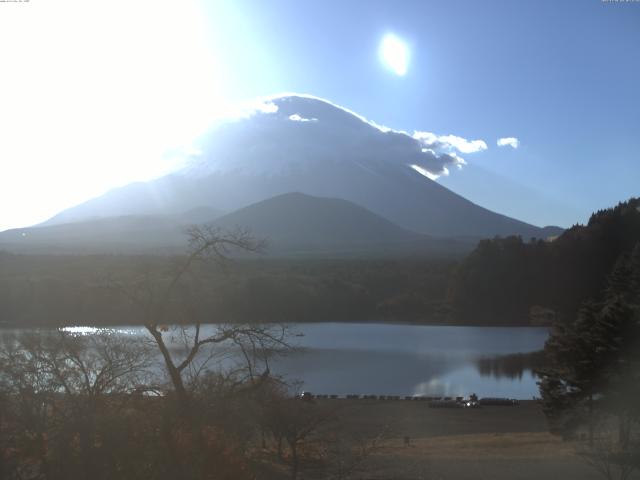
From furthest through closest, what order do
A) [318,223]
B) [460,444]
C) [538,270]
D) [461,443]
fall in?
[318,223] → [538,270] → [461,443] → [460,444]

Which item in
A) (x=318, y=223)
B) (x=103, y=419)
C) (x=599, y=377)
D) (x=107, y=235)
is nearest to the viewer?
(x=103, y=419)

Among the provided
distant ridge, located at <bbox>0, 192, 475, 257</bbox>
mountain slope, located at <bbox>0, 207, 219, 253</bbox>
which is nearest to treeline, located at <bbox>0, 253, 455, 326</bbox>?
mountain slope, located at <bbox>0, 207, 219, 253</bbox>

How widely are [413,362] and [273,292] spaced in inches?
662

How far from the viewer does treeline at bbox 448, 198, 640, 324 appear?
154 feet

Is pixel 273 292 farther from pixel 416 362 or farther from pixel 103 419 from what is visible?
pixel 103 419

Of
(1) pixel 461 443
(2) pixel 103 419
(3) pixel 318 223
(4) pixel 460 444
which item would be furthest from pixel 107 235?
(2) pixel 103 419

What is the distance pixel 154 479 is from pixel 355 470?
644 cm

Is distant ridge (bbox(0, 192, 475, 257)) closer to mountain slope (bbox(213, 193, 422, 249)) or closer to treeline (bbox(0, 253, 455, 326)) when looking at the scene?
mountain slope (bbox(213, 193, 422, 249))

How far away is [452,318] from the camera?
52.1 meters

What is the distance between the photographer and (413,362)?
30828 mm

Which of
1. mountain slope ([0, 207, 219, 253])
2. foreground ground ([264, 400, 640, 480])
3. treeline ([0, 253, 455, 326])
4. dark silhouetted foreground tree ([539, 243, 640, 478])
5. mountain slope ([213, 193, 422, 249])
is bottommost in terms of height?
foreground ground ([264, 400, 640, 480])

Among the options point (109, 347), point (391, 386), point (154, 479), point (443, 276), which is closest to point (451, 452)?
point (109, 347)

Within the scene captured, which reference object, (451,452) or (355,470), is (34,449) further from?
(451,452)

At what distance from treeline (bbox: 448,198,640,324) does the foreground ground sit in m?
28.4
